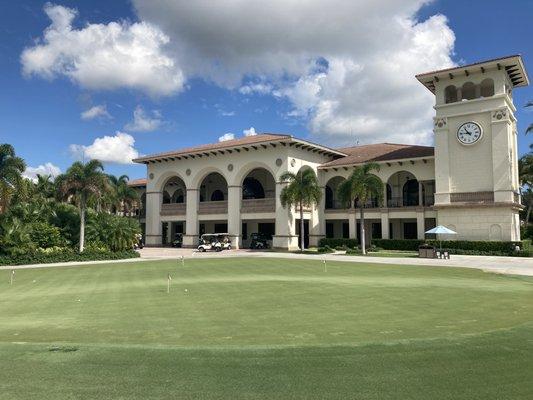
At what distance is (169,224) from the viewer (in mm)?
60719

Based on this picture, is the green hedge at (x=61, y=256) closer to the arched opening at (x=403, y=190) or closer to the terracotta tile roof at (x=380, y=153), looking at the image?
the terracotta tile roof at (x=380, y=153)

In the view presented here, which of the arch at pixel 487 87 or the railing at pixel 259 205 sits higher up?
the arch at pixel 487 87

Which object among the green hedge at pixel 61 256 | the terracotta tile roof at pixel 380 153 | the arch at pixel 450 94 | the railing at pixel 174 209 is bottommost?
the green hedge at pixel 61 256

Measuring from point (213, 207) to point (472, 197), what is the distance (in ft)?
95.0

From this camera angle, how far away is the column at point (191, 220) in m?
54.9

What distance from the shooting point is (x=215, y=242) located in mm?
48969

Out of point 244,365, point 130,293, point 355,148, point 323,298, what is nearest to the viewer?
point 244,365

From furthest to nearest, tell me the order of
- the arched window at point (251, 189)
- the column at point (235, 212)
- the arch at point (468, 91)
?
the arched window at point (251, 189) < the column at point (235, 212) < the arch at point (468, 91)

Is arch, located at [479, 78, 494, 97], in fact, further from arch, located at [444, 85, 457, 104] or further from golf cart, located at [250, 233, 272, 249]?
golf cart, located at [250, 233, 272, 249]

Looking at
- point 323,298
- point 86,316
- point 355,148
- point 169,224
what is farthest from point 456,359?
point 169,224

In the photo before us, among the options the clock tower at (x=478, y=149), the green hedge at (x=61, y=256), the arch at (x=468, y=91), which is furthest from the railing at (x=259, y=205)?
the arch at (x=468, y=91)

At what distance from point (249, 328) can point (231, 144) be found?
1696 inches

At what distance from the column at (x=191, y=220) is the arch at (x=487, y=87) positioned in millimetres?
33630

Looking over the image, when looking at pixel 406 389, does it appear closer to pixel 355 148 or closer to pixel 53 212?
pixel 53 212
